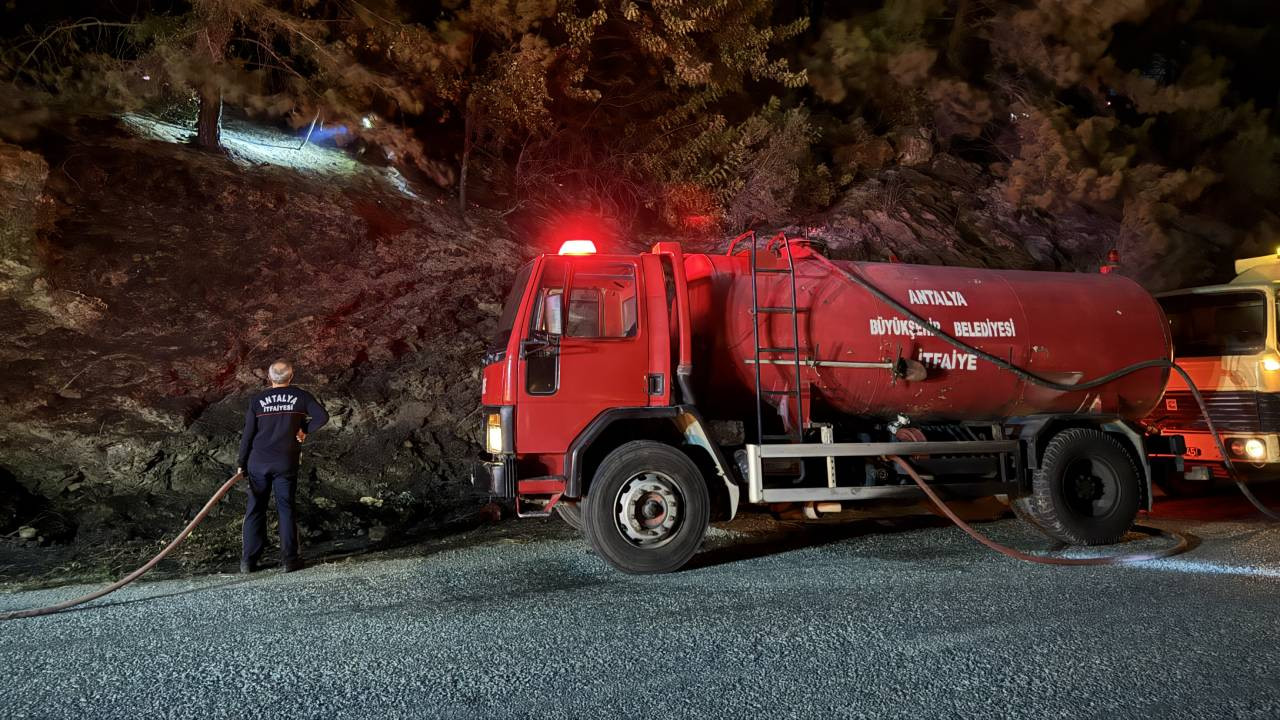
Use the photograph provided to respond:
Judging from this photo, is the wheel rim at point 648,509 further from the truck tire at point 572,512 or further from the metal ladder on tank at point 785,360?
the metal ladder on tank at point 785,360

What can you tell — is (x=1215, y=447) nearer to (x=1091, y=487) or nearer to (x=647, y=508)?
(x=1091, y=487)

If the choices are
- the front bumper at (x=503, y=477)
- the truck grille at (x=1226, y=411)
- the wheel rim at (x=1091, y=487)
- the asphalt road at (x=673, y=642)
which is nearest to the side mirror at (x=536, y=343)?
the front bumper at (x=503, y=477)

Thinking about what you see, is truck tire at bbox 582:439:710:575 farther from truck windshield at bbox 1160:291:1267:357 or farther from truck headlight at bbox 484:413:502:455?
truck windshield at bbox 1160:291:1267:357

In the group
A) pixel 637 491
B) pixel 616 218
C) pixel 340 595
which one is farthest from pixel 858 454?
pixel 616 218

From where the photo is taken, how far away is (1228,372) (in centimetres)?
945

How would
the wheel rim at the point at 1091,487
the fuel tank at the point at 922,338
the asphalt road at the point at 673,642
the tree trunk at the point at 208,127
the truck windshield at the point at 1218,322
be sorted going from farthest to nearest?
the tree trunk at the point at 208,127
the truck windshield at the point at 1218,322
the wheel rim at the point at 1091,487
the fuel tank at the point at 922,338
the asphalt road at the point at 673,642

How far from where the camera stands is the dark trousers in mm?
6699

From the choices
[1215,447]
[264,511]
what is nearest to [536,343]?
[264,511]

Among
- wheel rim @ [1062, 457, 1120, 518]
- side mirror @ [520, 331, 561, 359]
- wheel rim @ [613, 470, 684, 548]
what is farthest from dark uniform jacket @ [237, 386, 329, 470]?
wheel rim @ [1062, 457, 1120, 518]

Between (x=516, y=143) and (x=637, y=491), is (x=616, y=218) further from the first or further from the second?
(x=637, y=491)

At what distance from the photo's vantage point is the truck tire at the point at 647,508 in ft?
21.0

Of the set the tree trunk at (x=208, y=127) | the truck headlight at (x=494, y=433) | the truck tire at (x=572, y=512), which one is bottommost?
the truck tire at (x=572, y=512)

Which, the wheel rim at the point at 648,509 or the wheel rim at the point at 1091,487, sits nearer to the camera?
the wheel rim at the point at 648,509

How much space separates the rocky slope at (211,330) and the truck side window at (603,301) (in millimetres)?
3407
